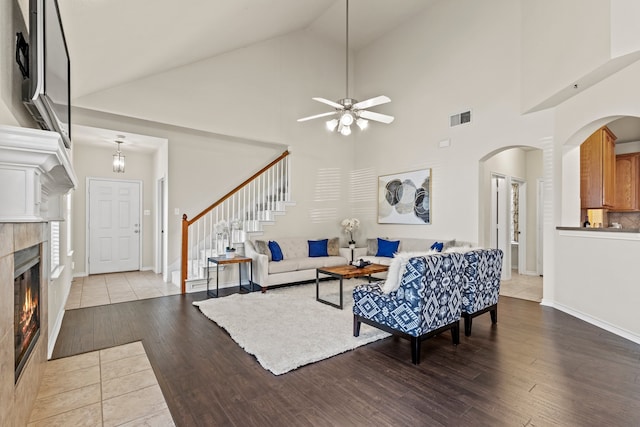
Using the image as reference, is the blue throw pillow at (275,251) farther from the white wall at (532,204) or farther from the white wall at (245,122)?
the white wall at (532,204)

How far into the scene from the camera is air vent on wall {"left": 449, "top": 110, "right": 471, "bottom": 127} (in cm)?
550

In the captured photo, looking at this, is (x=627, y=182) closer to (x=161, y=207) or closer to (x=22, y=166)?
(x=22, y=166)

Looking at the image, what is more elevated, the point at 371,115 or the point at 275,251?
the point at 371,115

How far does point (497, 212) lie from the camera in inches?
251

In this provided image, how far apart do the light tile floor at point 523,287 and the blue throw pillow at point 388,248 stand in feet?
6.22

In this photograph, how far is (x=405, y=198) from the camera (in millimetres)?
6469

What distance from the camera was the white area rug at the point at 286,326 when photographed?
286 centimetres

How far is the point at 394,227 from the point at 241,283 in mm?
3304

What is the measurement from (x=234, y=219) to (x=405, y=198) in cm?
344

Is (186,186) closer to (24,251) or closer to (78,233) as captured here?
(78,233)

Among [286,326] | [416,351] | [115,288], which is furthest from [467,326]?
[115,288]

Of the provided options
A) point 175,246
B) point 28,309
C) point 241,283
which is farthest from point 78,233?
point 28,309

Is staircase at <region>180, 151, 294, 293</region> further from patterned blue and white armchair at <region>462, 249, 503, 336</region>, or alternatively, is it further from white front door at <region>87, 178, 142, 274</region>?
patterned blue and white armchair at <region>462, 249, 503, 336</region>

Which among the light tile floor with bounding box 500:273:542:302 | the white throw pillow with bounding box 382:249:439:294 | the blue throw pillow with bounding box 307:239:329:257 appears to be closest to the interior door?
Result: the light tile floor with bounding box 500:273:542:302
